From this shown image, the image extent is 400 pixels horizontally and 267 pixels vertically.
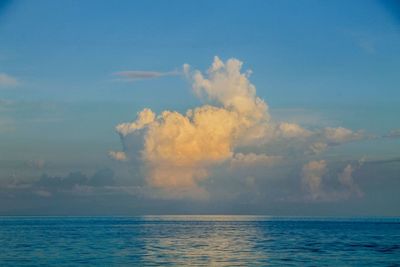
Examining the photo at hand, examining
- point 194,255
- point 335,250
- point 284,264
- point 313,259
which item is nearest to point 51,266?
point 194,255

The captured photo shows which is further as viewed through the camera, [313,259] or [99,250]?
[99,250]

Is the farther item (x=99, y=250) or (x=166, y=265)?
(x=99, y=250)

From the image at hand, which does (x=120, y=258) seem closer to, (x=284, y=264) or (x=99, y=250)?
(x=99, y=250)

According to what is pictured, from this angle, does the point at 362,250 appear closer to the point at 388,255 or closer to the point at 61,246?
the point at 388,255

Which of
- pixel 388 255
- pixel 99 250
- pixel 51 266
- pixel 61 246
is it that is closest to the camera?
pixel 51 266

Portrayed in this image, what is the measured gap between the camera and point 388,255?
72.4m

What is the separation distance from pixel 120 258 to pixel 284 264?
1954 centimetres

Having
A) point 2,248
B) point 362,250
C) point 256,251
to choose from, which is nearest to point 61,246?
point 2,248

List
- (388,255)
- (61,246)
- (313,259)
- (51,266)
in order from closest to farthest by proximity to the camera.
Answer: (51,266)
(313,259)
(388,255)
(61,246)

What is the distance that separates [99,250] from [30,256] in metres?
11.2

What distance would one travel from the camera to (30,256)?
226ft

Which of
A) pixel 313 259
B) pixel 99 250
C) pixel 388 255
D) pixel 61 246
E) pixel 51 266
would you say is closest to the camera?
pixel 51 266

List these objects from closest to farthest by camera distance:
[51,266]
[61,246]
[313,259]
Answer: [51,266], [313,259], [61,246]

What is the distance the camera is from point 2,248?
3211 inches
